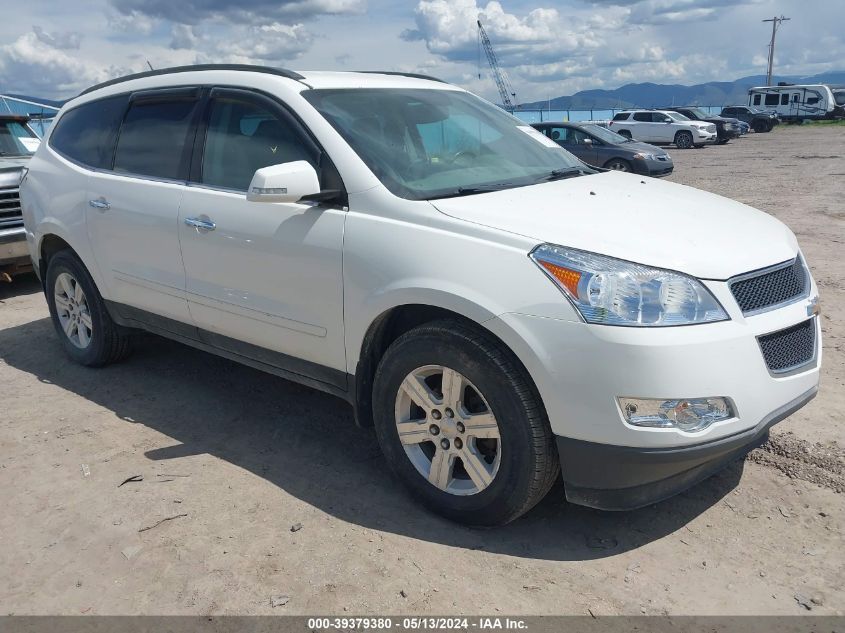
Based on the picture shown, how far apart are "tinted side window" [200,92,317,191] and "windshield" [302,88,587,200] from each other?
8.6 inches

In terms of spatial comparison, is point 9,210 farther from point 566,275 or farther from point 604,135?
point 604,135

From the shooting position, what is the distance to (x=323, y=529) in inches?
125

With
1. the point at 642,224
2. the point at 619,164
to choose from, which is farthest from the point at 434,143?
the point at 619,164

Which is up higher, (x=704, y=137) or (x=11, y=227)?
(x=11, y=227)

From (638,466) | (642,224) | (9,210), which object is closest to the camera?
(638,466)

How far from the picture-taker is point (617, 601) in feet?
8.70

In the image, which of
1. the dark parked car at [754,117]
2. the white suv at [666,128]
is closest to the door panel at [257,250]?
the white suv at [666,128]

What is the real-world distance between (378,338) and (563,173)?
1.42 m

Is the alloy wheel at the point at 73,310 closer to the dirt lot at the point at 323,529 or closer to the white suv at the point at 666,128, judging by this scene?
the dirt lot at the point at 323,529

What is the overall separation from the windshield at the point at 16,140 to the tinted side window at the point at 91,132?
13.2 ft

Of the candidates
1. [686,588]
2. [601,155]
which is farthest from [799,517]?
[601,155]

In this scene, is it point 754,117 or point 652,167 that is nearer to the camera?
point 652,167

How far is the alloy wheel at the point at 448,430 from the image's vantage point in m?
2.97

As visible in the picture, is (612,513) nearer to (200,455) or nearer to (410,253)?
(410,253)
